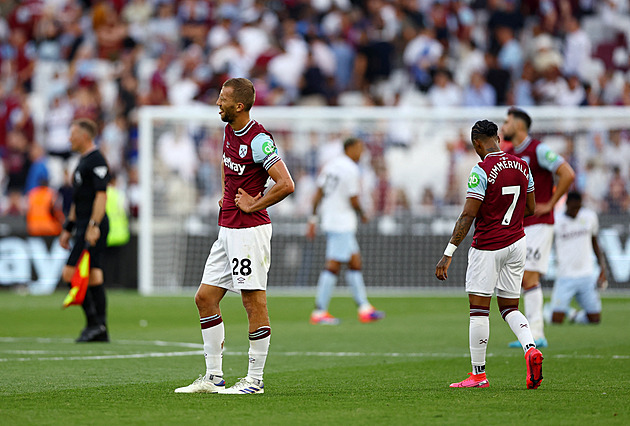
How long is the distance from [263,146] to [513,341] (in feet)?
18.3

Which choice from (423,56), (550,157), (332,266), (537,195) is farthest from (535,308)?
(423,56)

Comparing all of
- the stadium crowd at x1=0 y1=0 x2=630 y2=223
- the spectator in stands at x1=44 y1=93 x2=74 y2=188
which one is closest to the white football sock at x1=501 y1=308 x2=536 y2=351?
the stadium crowd at x1=0 y1=0 x2=630 y2=223

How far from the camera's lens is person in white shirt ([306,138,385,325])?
50.7 ft

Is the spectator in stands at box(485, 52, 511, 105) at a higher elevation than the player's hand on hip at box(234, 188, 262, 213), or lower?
higher

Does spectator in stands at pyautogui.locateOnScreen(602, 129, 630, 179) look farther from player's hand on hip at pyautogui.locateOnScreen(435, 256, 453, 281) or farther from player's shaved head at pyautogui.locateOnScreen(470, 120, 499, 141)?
player's hand on hip at pyautogui.locateOnScreen(435, 256, 453, 281)

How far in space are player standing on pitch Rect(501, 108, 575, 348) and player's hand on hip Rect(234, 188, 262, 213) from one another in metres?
4.41

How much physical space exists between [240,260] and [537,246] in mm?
4839

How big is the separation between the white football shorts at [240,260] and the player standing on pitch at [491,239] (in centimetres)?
143

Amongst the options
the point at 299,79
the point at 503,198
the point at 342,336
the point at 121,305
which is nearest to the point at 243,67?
the point at 299,79

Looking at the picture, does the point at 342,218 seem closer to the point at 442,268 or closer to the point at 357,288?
the point at 357,288

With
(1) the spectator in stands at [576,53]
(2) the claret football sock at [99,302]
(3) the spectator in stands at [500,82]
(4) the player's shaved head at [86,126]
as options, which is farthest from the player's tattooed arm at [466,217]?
(1) the spectator in stands at [576,53]

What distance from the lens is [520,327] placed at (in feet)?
27.9

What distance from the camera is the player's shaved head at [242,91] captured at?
7883 millimetres

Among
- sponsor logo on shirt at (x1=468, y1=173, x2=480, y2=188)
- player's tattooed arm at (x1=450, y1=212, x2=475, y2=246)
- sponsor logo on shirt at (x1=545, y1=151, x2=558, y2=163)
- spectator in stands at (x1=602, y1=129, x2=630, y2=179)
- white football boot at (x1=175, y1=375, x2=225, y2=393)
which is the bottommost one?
white football boot at (x1=175, y1=375, x2=225, y2=393)
